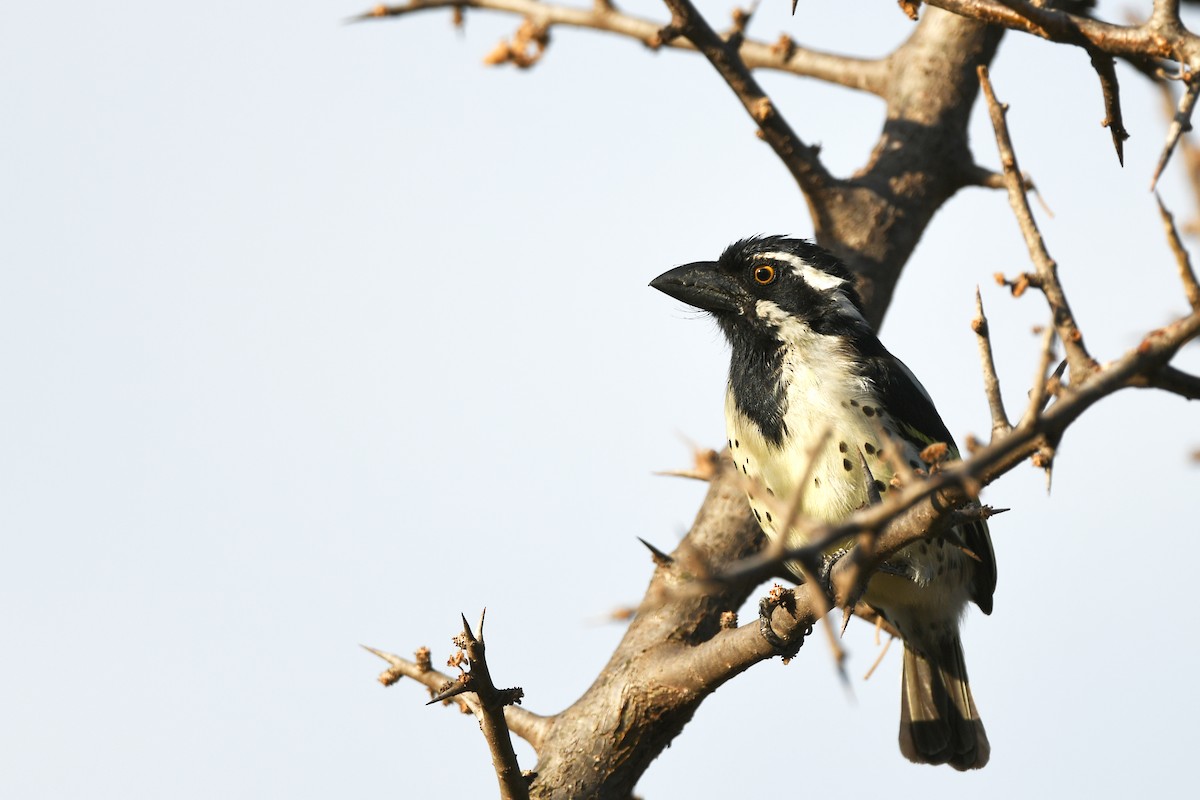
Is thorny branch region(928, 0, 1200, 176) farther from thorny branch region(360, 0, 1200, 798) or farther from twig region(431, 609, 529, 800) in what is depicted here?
twig region(431, 609, 529, 800)

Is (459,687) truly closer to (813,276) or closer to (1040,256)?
(1040,256)

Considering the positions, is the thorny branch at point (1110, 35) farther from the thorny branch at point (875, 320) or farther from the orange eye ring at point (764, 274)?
the orange eye ring at point (764, 274)

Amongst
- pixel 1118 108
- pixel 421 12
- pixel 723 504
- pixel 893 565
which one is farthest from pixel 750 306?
pixel 1118 108

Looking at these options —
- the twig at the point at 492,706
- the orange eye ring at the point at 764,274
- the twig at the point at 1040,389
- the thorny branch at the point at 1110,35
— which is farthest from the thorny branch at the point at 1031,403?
the orange eye ring at the point at 764,274

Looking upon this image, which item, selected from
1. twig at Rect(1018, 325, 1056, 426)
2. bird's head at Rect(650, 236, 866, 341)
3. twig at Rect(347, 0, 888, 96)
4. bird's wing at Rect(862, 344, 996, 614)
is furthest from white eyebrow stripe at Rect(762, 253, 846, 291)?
twig at Rect(1018, 325, 1056, 426)

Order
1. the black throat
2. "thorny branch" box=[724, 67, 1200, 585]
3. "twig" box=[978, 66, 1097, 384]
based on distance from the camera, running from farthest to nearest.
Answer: the black throat
"twig" box=[978, 66, 1097, 384]
"thorny branch" box=[724, 67, 1200, 585]

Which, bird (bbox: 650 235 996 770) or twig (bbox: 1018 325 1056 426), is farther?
bird (bbox: 650 235 996 770)

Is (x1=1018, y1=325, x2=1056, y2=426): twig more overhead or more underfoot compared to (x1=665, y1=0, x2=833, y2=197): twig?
more underfoot

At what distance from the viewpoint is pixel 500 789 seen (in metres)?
4.80

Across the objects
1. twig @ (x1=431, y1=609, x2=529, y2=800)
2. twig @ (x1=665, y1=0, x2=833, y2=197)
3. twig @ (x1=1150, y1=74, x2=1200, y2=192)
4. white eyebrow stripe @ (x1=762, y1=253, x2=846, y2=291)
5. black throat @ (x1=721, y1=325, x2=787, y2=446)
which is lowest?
twig @ (x1=431, y1=609, x2=529, y2=800)

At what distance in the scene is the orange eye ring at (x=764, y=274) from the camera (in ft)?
25.5

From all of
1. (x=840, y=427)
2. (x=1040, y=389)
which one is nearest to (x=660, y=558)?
(x=840, y=427)

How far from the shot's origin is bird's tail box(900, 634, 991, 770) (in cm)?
794

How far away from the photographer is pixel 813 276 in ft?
25.0
